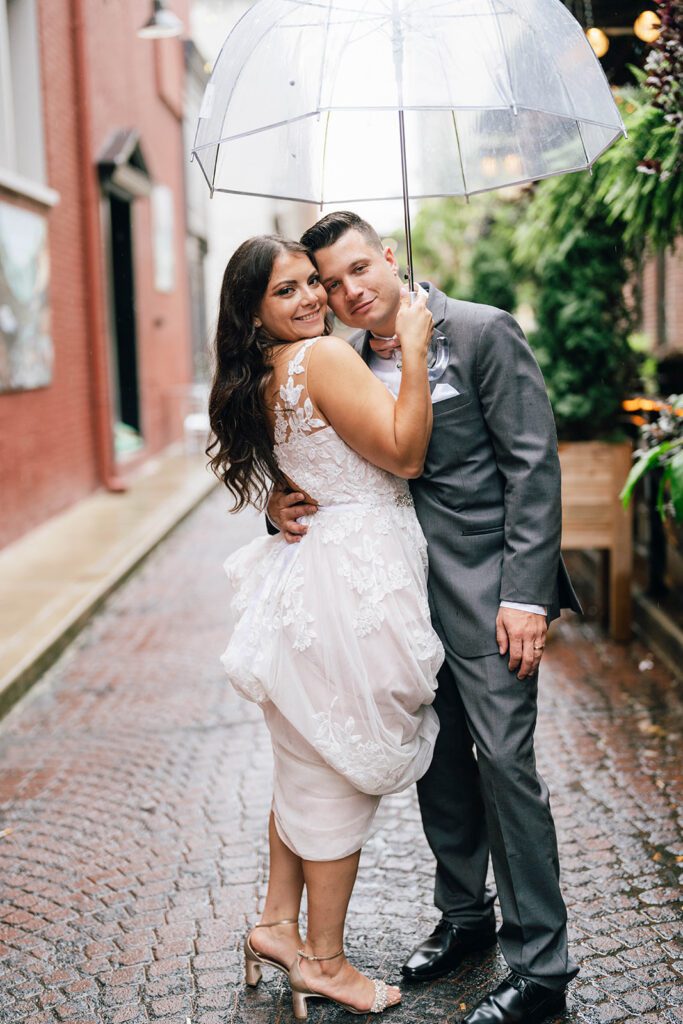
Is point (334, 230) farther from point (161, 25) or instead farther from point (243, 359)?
point (161, 25)

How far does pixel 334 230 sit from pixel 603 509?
4068mm

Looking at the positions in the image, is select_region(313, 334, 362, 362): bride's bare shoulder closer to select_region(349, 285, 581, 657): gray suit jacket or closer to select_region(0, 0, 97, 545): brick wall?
select_region(349, 285, 581, 657): gray suit jacket

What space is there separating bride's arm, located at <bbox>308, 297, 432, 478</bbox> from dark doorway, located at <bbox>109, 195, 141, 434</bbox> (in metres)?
13.1

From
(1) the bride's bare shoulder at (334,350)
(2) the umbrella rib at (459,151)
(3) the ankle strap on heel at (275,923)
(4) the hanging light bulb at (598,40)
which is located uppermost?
(4) the hanging light bulb at (598,40)

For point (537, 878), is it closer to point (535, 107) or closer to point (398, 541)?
point (398, 541)

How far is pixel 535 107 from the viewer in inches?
112

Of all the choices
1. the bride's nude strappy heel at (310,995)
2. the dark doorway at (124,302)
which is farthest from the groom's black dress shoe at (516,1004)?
the dark doorway at (124,302)

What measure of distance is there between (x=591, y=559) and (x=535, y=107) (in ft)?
20.3

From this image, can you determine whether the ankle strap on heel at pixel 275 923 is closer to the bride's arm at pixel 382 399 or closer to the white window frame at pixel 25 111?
the bride's arm at pixel 382 399

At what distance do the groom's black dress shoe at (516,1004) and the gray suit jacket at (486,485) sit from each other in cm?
89

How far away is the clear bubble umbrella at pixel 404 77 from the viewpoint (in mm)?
2836

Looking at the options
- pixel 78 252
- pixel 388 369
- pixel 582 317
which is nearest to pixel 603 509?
pixel 582 317

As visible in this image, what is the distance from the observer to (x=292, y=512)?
3068 mm

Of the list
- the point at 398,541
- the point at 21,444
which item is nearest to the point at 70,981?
the point at 398,541
